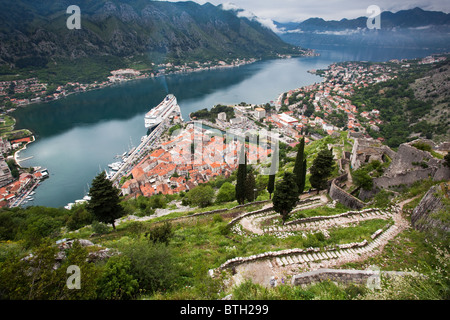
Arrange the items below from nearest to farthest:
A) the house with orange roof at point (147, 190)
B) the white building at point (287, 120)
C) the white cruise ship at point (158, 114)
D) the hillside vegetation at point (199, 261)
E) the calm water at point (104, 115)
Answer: the hillside vegetation at point (199, 261) → the house with orange roof at point (147, 190) → the calm water at point (104, 115) → the white building at point (287, 120) → the white cruise ship at point (158, 114)

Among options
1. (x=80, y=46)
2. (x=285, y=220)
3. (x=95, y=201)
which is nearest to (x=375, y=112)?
(x=285, y=220)

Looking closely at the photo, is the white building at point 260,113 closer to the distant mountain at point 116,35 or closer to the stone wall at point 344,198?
the stone wall at point 344,198

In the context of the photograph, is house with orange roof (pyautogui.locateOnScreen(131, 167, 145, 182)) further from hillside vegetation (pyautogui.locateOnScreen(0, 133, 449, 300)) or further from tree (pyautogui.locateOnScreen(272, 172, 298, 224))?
tree (pyautogui.locateOnScreen(272, 172, 298, 224))

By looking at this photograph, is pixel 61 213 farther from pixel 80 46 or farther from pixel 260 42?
pixel 260 42

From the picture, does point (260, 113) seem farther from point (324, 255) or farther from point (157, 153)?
point (324, 255)

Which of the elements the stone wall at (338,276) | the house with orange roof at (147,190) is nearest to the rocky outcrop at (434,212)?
the stone wall at (338,276)

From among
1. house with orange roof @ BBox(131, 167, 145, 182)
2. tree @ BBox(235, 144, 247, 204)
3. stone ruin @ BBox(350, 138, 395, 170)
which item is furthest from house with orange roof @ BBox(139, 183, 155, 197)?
stone ruin @ BBox(350, 138, 395, 170)
